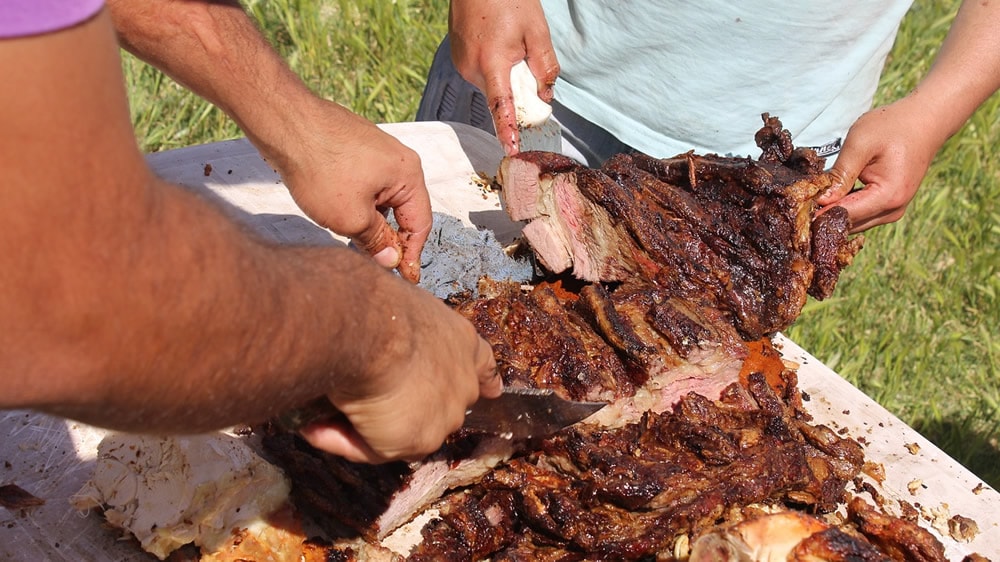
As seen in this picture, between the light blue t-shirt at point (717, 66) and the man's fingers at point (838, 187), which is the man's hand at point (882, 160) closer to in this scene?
the man's fingers at point (838, 187)

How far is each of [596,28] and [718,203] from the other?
4.70ft

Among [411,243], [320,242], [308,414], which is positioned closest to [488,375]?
[308,414]

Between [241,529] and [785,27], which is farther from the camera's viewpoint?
[785,27]

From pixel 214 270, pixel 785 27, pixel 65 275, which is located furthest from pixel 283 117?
pixel 785 27

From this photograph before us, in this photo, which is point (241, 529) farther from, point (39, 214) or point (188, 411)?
point (39, 214)

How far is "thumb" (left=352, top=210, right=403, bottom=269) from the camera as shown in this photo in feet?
12.3

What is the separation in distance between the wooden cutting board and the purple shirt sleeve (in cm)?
59

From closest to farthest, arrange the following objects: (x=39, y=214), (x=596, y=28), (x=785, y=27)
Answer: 1. (x=39, y=214)
2. (x=785, y=27)
3. (x=596, y=28)

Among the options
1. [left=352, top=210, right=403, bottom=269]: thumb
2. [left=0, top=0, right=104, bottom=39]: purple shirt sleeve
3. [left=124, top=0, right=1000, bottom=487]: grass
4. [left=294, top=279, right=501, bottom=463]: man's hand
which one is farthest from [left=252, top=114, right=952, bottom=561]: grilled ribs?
[left=124, top=0, right=1000, bottom=487]: grass

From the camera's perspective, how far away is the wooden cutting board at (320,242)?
303cm

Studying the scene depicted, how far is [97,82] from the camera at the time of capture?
1458 millimetres

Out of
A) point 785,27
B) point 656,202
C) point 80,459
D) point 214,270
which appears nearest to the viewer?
point 214,270

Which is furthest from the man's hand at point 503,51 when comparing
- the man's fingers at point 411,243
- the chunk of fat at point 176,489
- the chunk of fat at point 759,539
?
the chunk of fat at point 759,539

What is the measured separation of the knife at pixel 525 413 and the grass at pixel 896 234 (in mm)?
3991
